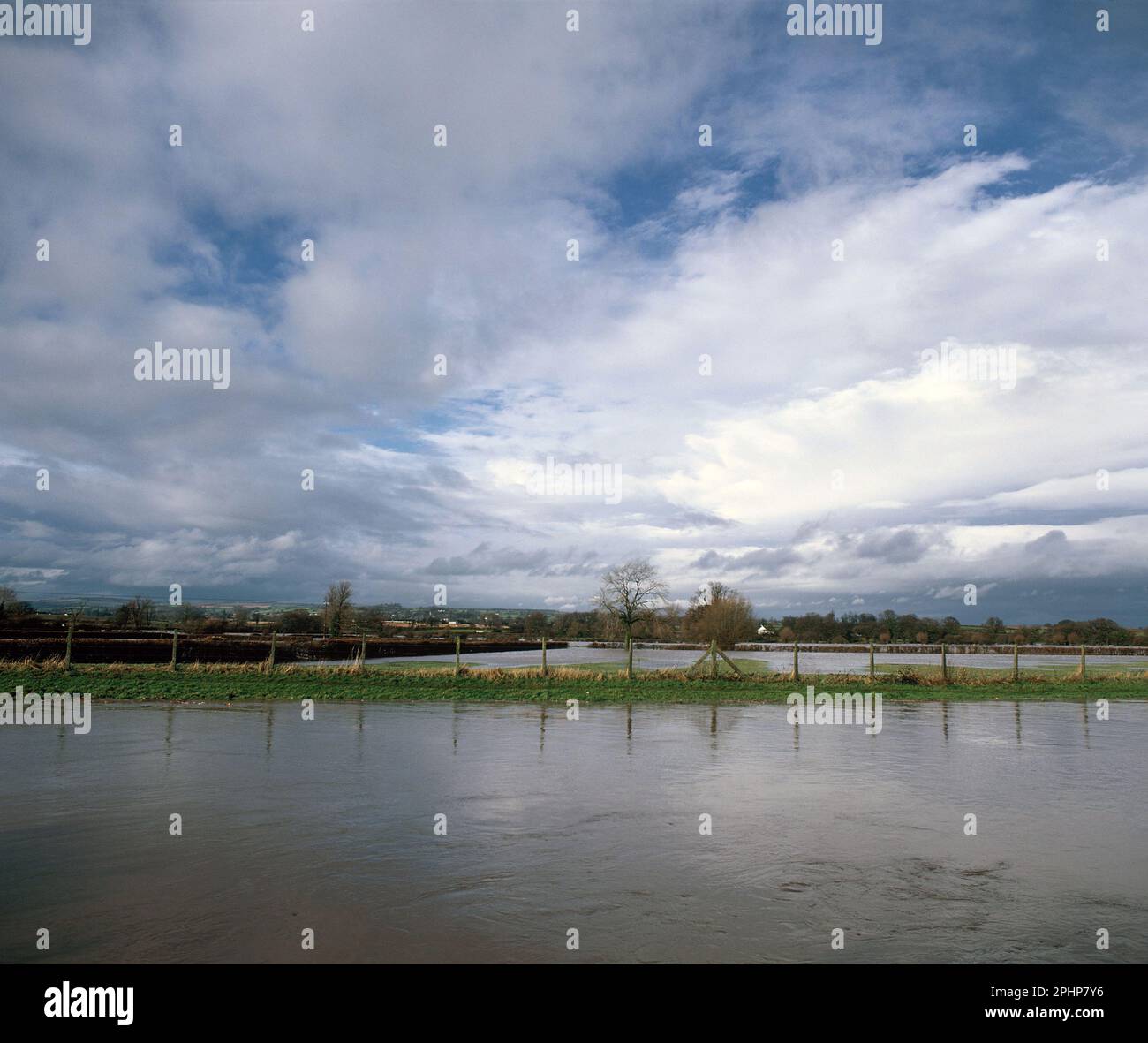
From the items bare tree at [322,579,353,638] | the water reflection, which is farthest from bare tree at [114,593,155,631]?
the water reflection

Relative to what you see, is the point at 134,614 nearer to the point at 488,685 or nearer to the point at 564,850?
the point at 488,685

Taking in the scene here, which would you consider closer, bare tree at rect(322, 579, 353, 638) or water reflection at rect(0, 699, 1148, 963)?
water reflection at rect(0, 699, 1148, 963)

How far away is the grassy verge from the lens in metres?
22.4

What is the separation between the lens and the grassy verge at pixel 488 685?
882 inches

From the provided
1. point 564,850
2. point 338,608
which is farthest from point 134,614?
point 564,850

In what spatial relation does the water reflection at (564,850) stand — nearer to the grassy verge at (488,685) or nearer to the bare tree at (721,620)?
the grassy verge at (488,685)

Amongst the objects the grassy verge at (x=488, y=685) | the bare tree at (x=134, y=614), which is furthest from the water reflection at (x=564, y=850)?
the bare tree at (x=134, y=614)

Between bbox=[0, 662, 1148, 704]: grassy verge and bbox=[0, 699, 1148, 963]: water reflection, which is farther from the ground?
bbox=[0, 699, 1148, 963]: water reflection

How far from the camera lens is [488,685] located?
1007 inches

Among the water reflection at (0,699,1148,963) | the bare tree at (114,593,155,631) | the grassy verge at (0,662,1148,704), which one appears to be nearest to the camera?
the water reflection at (0,699,1148,963)

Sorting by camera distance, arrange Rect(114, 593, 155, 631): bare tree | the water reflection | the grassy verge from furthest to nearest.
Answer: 1. Rect(114, 593, 155, 631): bare tree
2. the grassy verge
3. the water reflection

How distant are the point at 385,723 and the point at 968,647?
3470 inches

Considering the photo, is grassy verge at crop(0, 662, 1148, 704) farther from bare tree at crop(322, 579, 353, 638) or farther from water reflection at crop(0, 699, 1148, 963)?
bare tree at crop(322, 579, 353, 638)
